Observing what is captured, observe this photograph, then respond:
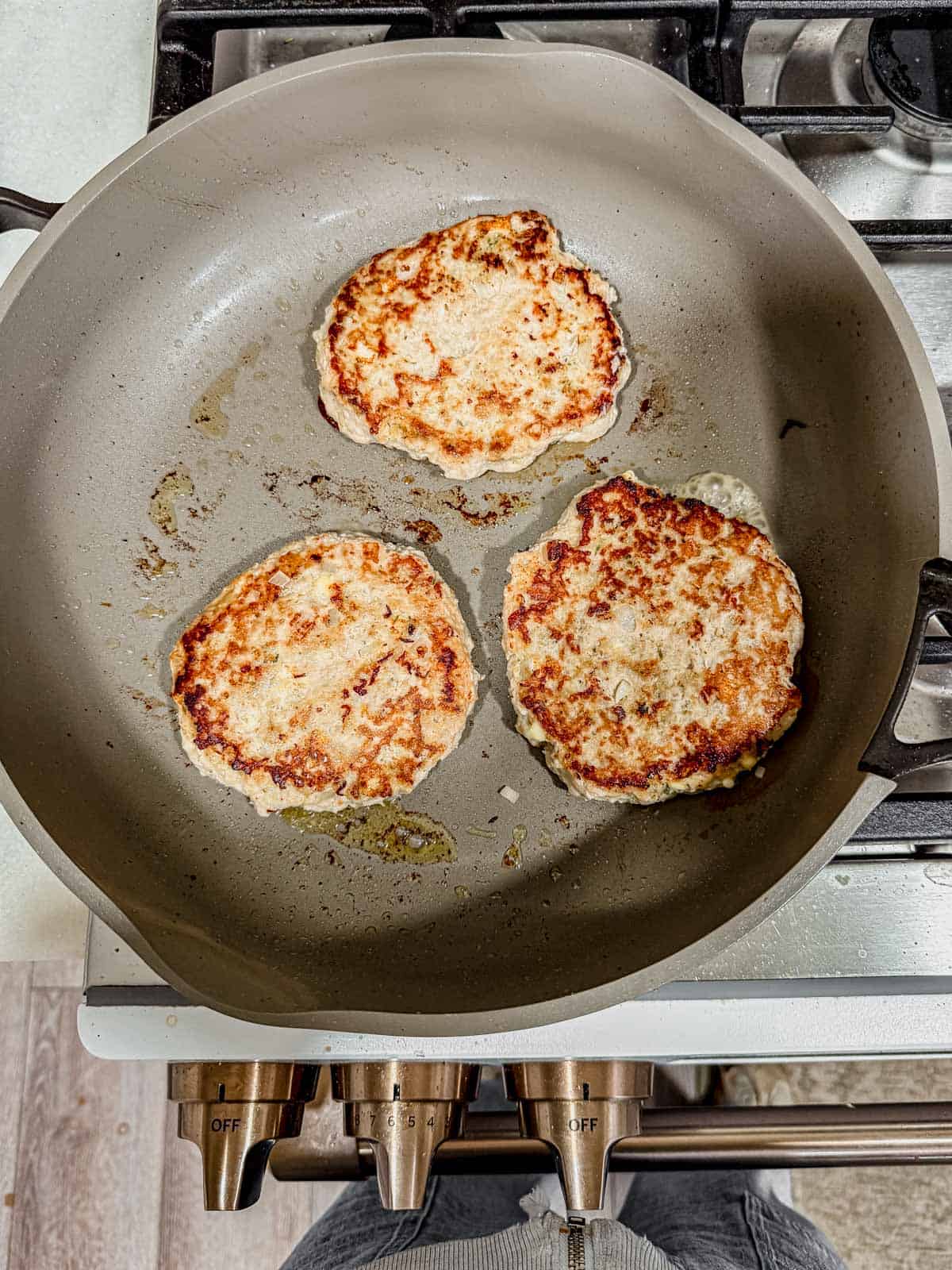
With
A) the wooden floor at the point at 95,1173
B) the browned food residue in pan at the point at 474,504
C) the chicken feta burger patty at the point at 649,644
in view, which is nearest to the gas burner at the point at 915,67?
the chicken feta burger patty at the point at 649,644

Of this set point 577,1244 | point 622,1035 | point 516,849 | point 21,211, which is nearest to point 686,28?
point 21,211

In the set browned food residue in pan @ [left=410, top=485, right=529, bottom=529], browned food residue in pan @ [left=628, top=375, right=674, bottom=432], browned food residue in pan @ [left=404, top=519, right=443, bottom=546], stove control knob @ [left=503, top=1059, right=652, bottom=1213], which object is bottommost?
stove control knob @ [left=503, top=1059, right=652, bottom=1213]

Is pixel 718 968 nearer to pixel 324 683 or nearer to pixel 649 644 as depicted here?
pixel 649 644

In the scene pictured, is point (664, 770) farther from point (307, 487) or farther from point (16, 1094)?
point (16, 1094)

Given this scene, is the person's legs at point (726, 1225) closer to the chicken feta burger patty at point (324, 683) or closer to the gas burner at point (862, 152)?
the chicken feta burger patty at point (324, 683)

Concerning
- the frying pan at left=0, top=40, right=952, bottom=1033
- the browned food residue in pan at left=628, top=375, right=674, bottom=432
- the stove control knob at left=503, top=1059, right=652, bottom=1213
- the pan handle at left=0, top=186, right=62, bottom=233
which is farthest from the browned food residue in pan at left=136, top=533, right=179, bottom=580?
the stove control knob at left=503, top=1059, right=652, bottom=1213

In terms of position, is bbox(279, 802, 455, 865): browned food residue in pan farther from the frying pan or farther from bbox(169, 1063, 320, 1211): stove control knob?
bbox(169, 1063, 320, 1211): stove control knob
